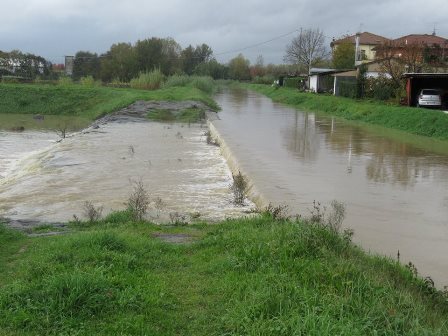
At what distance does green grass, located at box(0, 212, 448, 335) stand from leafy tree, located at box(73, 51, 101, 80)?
6802cm

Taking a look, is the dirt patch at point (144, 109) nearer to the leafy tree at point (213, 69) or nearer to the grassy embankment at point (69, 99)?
the grassy embankment at point (69, 99)

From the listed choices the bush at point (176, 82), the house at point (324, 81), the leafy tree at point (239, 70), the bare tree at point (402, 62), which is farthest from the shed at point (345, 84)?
the leafy tree at point (239, 70)

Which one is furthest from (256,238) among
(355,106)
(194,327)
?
(355,106)

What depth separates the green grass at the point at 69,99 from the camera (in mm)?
43094

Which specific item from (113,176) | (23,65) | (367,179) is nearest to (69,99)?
(23,65)

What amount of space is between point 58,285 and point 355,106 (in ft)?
113

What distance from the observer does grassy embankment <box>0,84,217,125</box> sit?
43094mm

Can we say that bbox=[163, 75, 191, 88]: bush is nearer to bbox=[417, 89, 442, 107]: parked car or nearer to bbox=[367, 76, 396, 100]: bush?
bbox=[367, 76, 396, 100]: bush

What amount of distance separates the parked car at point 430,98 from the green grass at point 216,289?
29387 mm

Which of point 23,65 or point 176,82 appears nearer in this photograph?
point 176,82

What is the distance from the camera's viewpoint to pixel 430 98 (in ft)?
112

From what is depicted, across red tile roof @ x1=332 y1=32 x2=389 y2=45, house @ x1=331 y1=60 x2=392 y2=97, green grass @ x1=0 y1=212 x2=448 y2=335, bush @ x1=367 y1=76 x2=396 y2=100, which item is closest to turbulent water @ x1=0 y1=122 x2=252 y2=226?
green grass @ x1=0 y1=212 x2=448 y2=335

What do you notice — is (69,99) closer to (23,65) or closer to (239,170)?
(23,65)

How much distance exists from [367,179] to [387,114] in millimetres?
18046
